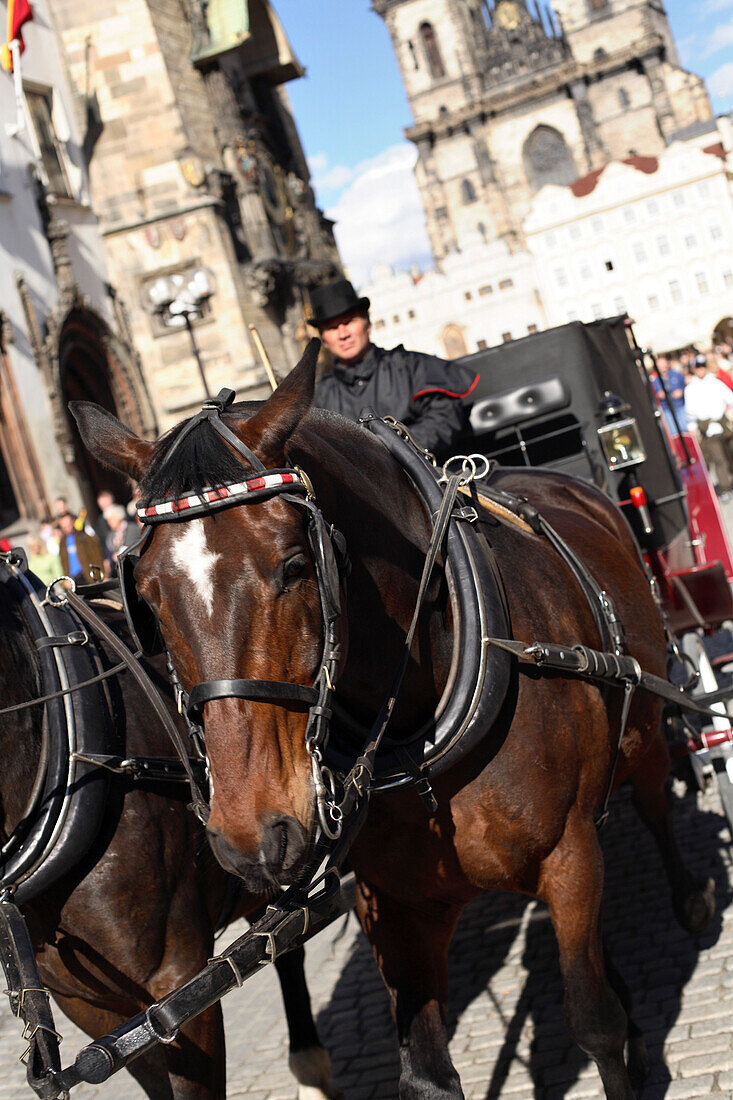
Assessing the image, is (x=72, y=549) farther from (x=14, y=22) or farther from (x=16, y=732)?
(x=16, y=732)

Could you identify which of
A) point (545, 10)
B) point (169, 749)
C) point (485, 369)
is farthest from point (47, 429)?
point (545, 10)

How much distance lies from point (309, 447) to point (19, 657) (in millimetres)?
1101

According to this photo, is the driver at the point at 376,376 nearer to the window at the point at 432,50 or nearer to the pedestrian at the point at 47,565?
the pedestrian at the point at 47,565

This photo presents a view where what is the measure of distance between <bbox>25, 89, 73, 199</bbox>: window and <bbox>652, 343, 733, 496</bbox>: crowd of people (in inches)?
376

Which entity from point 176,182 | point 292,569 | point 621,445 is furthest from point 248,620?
point 176,182

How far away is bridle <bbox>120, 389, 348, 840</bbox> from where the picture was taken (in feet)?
6.82

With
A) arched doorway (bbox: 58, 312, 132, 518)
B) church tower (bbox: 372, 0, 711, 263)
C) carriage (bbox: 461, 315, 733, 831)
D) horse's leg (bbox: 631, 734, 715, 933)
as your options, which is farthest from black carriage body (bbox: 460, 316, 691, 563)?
church tower (bbox: 372, 0, 711, 263)

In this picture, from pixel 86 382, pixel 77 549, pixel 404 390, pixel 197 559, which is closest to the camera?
pixel 197 559

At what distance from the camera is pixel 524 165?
82.2 meters

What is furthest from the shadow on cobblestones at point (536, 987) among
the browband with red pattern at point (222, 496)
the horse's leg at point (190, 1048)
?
the browband with red pattern at point (222, 496)

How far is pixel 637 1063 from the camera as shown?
3.48 meters

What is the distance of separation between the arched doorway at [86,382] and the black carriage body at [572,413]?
11.2 meters

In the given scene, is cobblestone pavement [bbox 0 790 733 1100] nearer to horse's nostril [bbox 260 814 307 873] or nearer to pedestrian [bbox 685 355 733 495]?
horse's nostril [bbox 260 814 307 873]

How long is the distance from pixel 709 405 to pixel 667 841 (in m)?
10.6
